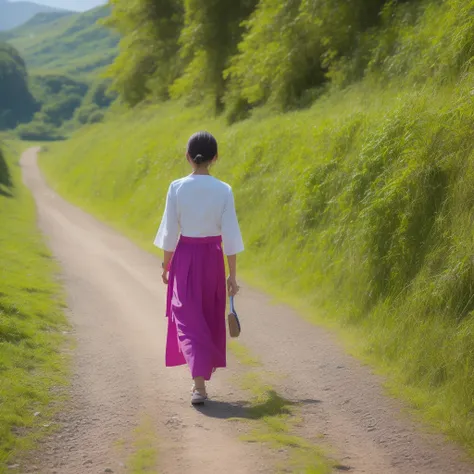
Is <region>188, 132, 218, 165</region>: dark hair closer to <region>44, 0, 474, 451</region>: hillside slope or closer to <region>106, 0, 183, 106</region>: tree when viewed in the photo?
<region>44, 0, 474, 451</region>: hillside slope

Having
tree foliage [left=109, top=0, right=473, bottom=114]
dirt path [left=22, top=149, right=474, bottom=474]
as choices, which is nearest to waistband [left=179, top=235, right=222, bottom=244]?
dirt path [left=22, top=149, right=474, bottom=474]

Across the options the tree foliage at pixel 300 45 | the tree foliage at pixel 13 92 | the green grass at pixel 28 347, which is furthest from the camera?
the tree foliage at pixel 13 92

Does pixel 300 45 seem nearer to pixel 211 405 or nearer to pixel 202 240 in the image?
pixel 202 240

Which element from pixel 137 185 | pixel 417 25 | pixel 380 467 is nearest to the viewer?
pixel 380 467

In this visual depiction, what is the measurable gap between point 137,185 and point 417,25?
1199 cm

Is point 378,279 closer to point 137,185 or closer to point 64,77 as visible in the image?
point 137,185

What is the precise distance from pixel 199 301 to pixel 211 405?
2.74 feet

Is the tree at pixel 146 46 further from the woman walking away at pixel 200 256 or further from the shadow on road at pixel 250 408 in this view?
the shadow on road at pixel 250 408

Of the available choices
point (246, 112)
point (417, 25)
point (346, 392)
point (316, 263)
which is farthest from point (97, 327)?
point (246, 112)

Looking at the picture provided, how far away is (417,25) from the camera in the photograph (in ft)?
41.5

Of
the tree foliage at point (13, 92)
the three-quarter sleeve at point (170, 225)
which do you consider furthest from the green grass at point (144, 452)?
the tree foliage at point (13, 92)

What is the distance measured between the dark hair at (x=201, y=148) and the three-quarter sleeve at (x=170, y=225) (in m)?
0.32

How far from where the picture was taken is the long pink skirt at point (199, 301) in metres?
5.95

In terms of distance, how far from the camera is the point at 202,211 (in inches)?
233
